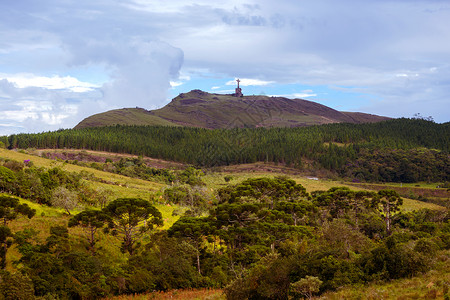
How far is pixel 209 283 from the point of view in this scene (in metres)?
30.9

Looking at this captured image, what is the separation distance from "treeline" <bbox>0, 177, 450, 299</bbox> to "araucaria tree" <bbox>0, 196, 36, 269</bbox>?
10cm

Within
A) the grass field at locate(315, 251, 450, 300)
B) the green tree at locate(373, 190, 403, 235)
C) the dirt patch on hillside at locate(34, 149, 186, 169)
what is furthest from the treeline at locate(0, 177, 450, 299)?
the dirt patch on hillside at locate(34, 149, 186, 169)

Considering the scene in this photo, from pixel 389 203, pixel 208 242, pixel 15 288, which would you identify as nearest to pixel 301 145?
pixel 389 203

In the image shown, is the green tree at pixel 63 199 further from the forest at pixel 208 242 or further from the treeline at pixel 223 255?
the treeline at pixel 223 255

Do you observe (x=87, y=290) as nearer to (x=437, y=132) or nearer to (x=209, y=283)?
(x=209, y=283)

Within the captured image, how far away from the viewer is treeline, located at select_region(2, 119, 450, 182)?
440 feet

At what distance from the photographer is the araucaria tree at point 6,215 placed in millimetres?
28703

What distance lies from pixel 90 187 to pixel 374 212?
41.6 m

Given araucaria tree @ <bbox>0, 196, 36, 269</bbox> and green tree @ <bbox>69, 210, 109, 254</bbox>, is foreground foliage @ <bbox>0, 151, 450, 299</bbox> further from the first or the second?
araucaria tree @ <bbox>0, 196, 36, 269</bbox>

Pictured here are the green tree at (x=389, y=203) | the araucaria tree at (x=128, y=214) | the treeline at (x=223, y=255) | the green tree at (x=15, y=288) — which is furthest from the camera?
the green tree at (x=389, y=203)

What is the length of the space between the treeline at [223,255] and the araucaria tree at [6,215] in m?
0.10

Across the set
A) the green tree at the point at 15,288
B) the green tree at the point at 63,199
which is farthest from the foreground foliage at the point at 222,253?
the green tree at the point at 63,199

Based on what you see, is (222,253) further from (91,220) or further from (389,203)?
(389,203)

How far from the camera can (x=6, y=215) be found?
102ft
